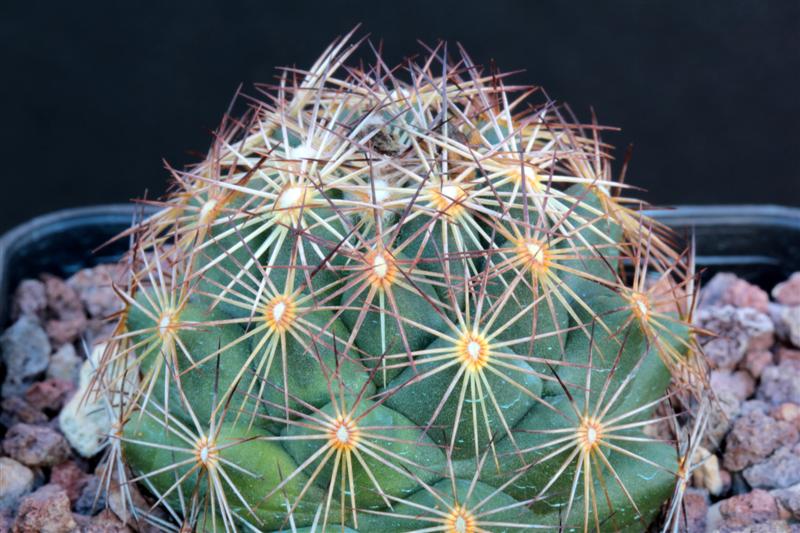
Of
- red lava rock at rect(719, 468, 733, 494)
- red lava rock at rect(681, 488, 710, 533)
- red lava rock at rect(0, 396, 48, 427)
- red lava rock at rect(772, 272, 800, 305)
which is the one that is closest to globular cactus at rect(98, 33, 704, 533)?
red lava rock at rect(681, 488, 710, 533)

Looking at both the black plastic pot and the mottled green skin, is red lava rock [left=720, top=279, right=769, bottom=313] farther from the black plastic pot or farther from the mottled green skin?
the mottled green skin

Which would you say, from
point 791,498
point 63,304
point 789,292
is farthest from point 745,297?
point 63,304

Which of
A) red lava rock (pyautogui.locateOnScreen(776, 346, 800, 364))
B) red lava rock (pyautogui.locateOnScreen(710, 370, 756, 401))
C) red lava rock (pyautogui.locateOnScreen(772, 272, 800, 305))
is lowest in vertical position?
red lava rock (pyautogui.locateOnScreen(710, 370, 756, 401))

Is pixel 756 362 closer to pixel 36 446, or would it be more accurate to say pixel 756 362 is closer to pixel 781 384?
pixel 781 384

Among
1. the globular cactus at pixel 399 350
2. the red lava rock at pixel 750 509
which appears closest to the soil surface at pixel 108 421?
the red lava rock at pixel 750 509

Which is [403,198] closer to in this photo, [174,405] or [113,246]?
[174,405]

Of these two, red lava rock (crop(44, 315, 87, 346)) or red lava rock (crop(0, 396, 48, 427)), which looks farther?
red lava rock (crop(44, 315, 87, 346))

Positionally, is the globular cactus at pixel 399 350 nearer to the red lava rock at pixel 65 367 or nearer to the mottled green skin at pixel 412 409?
the mottled green skin at pixel 412 409
